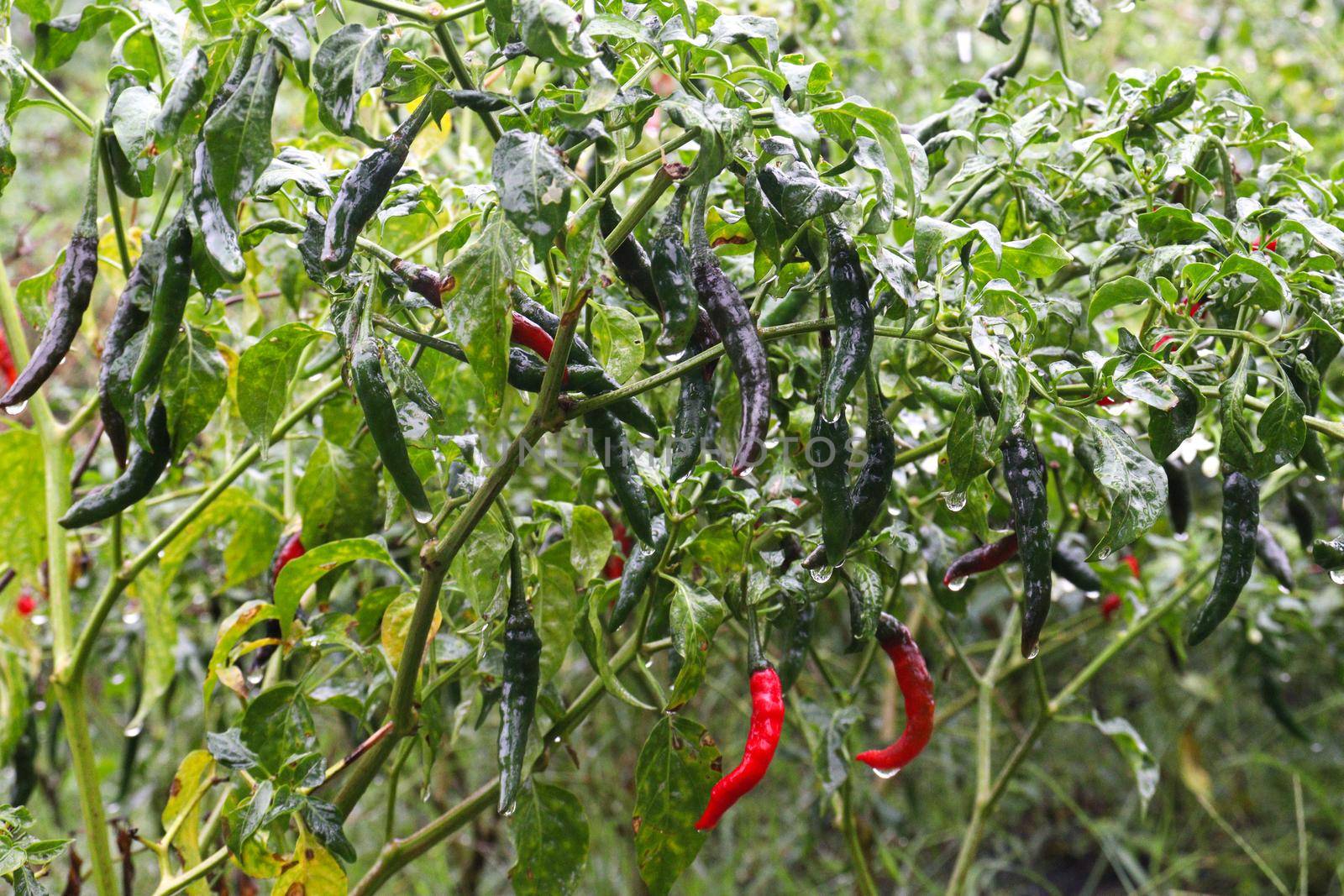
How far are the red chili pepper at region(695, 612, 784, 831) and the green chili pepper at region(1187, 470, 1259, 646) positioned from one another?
431 mm

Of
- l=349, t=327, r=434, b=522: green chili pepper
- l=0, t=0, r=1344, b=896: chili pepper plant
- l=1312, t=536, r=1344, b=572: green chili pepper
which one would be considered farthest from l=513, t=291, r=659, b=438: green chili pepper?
l=1312, t=536, r=1344, b=572: green chili pepper

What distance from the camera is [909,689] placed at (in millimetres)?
1292

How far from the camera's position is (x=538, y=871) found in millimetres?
1219

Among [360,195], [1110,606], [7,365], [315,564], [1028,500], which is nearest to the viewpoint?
[360,195]

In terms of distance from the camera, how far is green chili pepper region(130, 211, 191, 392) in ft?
2.95

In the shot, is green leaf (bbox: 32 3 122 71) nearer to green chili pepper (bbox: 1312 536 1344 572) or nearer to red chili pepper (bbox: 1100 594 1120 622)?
green chili pepper (bbox: 1312 536 1344 572)

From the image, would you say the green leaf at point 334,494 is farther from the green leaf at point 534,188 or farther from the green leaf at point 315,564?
the green leaf at point 534,188

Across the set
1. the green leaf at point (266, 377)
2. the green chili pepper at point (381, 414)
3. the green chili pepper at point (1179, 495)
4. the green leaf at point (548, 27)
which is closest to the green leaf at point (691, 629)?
the green chili pepper at point (381, 414)

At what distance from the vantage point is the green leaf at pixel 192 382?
1.07 m

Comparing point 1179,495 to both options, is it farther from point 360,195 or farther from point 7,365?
point 7,365

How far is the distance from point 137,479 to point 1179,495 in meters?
1.33

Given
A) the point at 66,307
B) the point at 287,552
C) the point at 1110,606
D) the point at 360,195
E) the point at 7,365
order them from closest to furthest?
the point at 360,195, the point at 66,307, the point at 287,552, the point at 7,365, the point at 1110,606

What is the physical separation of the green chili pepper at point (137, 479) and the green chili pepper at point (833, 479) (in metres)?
0.62

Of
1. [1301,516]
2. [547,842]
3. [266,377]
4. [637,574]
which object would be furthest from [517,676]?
[1301,516]
